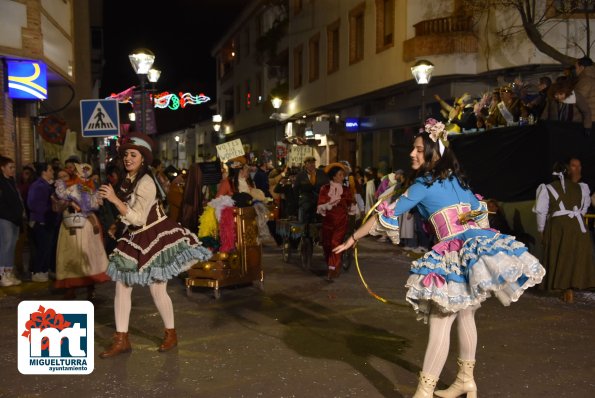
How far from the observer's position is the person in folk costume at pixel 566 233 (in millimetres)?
8883

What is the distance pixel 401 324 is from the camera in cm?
741

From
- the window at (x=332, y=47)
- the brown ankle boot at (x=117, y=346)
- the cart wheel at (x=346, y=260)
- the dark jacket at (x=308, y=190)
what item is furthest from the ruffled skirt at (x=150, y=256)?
the window at (x=332, y=47)

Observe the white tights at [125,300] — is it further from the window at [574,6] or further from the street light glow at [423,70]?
the window at [574,6]

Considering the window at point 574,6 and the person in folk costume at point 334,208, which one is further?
the window at point 574,6

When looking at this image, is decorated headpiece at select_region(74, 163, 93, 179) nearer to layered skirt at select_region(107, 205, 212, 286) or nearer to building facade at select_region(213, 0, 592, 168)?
layered skirt at select_region(107, 205, 212, 286)

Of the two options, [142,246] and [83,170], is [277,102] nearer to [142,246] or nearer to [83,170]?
[83,170]

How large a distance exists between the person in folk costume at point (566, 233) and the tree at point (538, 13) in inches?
286

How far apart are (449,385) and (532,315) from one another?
3.01 metres

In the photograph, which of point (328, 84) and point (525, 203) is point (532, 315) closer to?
point (525, 203)

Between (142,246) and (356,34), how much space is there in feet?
65.4

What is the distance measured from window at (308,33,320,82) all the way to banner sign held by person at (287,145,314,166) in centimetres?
397

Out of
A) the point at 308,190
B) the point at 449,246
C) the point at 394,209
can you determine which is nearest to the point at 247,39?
the point at 308,190

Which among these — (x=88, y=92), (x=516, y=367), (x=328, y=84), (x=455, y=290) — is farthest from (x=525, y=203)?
(x=88, y=92)

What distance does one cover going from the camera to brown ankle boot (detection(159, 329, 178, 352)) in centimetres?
630
